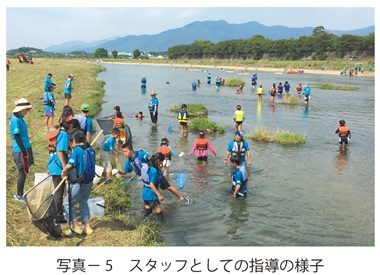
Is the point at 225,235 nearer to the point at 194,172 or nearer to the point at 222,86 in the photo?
the point at 194,172

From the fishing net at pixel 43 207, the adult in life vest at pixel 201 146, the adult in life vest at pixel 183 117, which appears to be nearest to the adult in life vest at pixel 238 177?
the adult in life vest at pixel 201 146

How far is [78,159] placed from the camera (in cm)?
618

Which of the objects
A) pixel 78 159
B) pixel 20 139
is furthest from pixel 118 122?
pixel 78 159

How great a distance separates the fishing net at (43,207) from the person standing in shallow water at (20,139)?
1252 mm

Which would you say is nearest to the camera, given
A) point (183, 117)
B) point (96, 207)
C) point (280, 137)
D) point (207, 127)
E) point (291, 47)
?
point (96, 207)

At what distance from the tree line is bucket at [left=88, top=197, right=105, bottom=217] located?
8391 centimetres

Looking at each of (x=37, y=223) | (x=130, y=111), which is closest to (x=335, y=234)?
(x=37, y=223)

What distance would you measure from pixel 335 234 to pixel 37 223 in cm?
619

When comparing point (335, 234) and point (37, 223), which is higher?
point (37, 223)

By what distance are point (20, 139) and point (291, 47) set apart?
9819cm

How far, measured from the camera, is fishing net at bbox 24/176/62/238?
20.6ft

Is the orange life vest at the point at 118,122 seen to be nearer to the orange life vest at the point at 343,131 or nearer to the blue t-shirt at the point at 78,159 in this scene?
the blue t-shirt at the point at 78,159

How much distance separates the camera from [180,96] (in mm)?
35000

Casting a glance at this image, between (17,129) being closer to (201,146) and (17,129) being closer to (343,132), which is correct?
(201,146)
